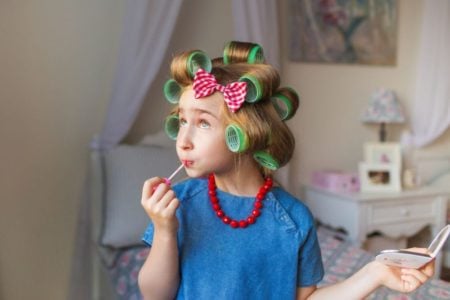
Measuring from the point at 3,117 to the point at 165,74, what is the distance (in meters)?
0.69

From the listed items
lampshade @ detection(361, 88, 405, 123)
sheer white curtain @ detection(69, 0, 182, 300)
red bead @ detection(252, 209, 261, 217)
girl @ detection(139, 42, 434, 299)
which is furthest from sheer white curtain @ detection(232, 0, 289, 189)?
red bead @ detection(252, 209, 261, 217)

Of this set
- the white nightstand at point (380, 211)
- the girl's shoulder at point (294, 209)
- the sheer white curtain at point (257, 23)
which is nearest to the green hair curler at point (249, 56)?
the girl's shoulder at point (294, 209)

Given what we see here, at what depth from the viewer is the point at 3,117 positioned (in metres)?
1.89

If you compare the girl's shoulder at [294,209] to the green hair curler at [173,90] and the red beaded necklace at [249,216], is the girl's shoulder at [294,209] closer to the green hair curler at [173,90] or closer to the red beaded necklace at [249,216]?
the red beaded necklace at [249,216]

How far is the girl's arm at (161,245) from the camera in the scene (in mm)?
736

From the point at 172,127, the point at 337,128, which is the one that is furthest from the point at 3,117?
the point at 337,128

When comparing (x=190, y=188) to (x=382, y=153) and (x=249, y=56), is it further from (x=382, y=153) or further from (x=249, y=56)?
(x=382, y=153)

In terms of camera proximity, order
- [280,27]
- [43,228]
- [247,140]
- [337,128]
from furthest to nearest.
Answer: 1. [337,128]
2. [280,27]
3. [43,228]
4. [247,140]

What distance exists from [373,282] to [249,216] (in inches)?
8.7

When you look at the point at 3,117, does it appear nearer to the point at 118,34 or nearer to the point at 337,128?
the point at 118,34

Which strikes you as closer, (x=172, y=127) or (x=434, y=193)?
(x=172, y=127)

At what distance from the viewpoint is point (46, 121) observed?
198cm

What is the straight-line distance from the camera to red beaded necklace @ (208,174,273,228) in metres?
0.78

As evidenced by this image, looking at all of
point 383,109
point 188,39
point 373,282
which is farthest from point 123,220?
point 383,109
